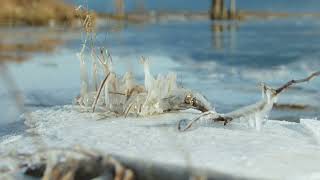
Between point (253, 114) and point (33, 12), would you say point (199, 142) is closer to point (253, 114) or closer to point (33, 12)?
point (253, 114)

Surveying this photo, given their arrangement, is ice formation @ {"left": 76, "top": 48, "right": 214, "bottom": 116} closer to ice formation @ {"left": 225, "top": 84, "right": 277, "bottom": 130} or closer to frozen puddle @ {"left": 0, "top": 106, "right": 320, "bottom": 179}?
frozen puddle @ {"left": 0, "top": 106, "right": 320, "bottom": 179}

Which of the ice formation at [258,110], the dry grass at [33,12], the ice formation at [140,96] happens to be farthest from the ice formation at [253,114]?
the dry grass at [33,12]

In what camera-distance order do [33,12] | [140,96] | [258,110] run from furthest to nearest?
[33,12], [140,96], [258,110]

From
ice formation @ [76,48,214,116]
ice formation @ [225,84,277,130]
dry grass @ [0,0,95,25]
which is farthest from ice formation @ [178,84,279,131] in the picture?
dry grass @ [0,0,95,25]

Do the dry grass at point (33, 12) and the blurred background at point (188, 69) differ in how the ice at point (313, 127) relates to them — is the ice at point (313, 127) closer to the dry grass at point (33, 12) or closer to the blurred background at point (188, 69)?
the blurred background at point (188, 69)

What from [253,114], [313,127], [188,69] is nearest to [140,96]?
[253,114]

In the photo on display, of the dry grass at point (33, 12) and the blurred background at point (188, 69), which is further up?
the dry grass at point (33, 12)

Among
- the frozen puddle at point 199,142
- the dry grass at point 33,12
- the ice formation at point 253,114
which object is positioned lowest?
the frozen puddle at point 199,142
